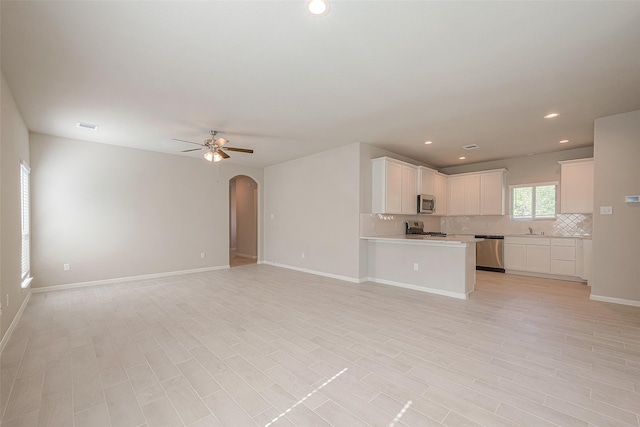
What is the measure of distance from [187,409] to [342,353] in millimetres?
1310

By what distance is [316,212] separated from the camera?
6195mm

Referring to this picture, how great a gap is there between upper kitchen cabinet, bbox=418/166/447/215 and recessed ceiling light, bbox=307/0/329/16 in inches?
198

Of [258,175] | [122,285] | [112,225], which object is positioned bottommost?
[122,285]

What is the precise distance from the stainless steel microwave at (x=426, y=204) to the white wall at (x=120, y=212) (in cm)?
468

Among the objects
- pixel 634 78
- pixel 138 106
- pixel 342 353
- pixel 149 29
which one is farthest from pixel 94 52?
pixel 634 78

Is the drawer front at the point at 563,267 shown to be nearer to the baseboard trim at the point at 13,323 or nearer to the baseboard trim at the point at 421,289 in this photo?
the baseboard trim at the point at 421,289

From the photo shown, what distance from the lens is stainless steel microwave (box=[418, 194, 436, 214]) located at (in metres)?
6.27

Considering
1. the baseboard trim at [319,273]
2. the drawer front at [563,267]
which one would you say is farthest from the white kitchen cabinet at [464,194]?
the baseboard trim at [319,273]

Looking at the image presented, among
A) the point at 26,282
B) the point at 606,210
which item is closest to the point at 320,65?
the point at 606,210

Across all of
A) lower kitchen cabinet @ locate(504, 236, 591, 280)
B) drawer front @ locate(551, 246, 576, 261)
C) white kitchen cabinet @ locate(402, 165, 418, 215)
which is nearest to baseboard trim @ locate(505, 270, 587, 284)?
lower kitchen cabinet @ locate(504, 236, 591, 280)

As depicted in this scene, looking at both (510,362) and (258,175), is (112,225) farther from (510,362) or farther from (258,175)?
A: (510,362)

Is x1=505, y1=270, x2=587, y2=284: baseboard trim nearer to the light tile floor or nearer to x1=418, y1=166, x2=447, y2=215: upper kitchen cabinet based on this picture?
the light tile floor

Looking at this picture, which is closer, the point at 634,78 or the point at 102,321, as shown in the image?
the point at 634,78

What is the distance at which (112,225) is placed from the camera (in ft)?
17.4
